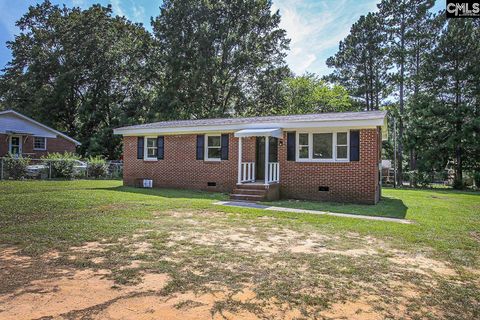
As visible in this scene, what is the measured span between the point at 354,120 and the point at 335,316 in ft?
29.5

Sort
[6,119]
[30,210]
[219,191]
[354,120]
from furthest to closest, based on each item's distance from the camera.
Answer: [6,119] < [219,191] < [354,120] < [30,210]

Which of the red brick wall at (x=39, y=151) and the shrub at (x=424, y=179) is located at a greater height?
the red brick wall at (x=39, y=151)

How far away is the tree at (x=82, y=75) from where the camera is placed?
104ft

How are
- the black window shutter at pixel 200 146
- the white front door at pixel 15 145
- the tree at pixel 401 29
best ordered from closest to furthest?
the black window shutter at pixel 200 146
the white front door at pixel 15 145
the tree at pixel 401 29

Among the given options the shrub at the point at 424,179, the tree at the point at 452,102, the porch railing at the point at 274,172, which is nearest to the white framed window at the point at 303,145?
the porch railing at the point at 274,172

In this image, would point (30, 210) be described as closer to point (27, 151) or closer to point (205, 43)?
point (27, 151)

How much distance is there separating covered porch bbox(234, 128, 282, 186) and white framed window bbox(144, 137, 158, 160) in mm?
4669

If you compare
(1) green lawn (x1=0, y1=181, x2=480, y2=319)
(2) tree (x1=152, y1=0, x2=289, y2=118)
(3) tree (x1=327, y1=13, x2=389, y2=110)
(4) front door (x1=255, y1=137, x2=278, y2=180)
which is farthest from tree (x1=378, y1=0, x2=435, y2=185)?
(1) green lawn (x1=0, y1=181, x2=480, y2=319)

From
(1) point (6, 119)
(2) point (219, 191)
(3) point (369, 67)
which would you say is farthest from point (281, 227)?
(3) point (369, 67)

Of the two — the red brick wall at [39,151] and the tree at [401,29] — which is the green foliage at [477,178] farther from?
the red brick wall at [39,151]

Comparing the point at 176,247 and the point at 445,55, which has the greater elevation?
the point at 445,55

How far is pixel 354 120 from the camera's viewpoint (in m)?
11.0

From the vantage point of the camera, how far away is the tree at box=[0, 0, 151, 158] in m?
31.8

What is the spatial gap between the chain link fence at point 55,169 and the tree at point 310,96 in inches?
720
